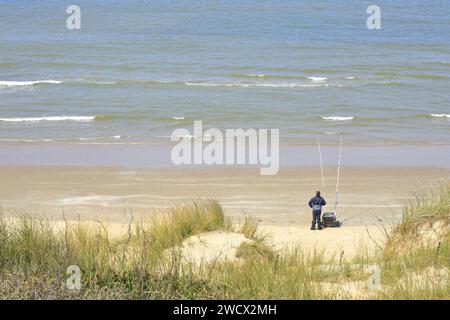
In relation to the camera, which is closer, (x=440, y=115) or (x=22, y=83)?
(x=440, y=115)

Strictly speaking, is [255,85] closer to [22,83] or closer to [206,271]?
[22,83]

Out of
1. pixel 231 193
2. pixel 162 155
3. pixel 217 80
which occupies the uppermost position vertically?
pixel 217 80

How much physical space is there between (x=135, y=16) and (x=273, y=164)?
42.0 m

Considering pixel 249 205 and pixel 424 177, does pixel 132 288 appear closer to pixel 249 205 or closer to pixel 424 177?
pixel 249 205

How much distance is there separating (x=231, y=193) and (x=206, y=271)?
35.1 ft

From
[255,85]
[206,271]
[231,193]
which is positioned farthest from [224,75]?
[206,271]

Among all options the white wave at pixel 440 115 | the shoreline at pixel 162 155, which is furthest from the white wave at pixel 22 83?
the white wave at pixel 440 115

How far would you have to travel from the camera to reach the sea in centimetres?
2595

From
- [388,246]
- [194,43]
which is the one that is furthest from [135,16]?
[388,246]

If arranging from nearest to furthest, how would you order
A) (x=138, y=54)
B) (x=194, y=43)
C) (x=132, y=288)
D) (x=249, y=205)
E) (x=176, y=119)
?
(x=132, y=288)
(x=249, y=205)
(x=176, y=119)
(x=138, y=54)
(x=194, y=43)

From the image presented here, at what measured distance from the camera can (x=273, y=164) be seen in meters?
22.0

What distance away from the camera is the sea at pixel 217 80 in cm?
2595

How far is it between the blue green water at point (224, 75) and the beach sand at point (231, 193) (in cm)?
434

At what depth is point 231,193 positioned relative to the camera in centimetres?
1917
